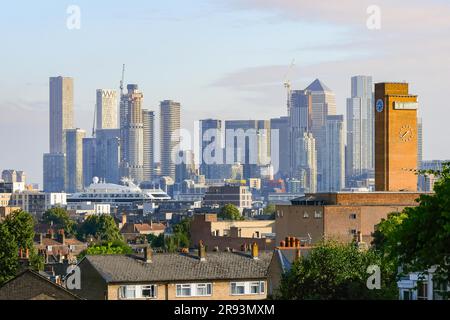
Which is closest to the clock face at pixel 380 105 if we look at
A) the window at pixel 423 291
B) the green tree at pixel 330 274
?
the green tree at pixel 330 274

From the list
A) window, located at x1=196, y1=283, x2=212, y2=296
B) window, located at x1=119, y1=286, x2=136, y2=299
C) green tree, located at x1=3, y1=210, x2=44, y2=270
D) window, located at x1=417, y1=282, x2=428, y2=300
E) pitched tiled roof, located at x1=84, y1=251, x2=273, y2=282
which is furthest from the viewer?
green tree, located at x1=3, y1=210, x2=44, y2=270

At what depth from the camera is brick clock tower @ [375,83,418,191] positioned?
145000 mm

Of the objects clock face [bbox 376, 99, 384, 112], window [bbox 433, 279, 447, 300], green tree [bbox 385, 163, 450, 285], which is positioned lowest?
window [bbox 433, 279, 447, 300]

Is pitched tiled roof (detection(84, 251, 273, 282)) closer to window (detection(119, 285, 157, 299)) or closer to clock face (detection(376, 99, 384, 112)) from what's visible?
window (detection(119, 285, 157, 299))

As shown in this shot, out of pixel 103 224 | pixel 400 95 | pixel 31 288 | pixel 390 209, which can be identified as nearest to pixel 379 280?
pixel 31 288

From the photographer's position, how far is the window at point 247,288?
210 feet

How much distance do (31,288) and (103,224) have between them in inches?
5806

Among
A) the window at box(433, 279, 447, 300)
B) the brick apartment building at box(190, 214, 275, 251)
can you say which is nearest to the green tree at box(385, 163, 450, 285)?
the window at box(433, 279, 447, 300)

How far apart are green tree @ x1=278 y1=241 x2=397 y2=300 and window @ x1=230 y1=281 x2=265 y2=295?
7056 mm

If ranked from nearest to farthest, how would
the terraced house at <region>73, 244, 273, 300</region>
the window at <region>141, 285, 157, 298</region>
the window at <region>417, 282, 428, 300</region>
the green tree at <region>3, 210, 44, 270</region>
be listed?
the window at <region>417, 282, 428, 300</region>
the terraced house at <region>73, 244, 273, 300</region>
the window at <region>141, 285, 157, 298</region>
the green tree at <region>3, 210, 44, 270</region>

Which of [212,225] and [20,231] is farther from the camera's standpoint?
[212,225]

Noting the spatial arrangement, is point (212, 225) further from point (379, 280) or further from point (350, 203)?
point (379, 280)

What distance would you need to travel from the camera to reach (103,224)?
197 metres

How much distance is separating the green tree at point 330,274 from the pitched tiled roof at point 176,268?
7.14 m
